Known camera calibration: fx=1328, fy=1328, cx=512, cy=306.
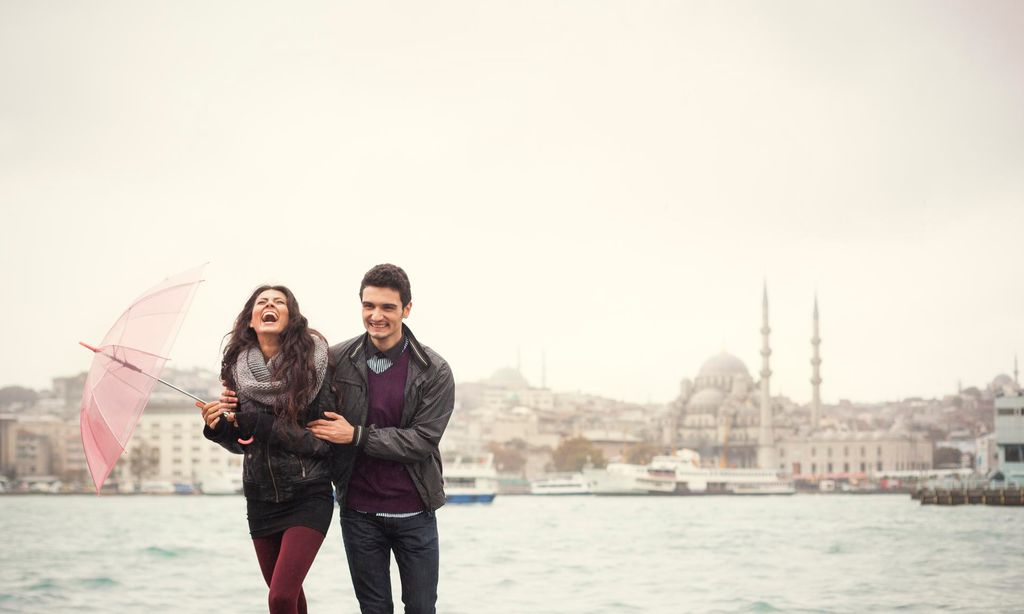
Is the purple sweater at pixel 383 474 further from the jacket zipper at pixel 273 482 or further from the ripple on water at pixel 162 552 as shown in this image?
the ripple on water at pixel 162 552

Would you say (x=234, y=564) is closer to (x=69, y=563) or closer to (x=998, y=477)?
(x=69, y=563)

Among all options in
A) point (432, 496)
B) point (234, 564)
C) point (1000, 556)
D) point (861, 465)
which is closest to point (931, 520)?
point (1000, 556)

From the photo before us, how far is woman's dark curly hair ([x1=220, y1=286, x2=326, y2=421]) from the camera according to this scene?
3.67m

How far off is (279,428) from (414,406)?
15.4 inches

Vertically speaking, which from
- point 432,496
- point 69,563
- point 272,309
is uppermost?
point 272,309

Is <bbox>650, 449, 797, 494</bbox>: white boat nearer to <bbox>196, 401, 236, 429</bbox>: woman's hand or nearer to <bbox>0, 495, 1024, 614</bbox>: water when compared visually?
<bbox>0, 495, 1024, 614</bbox>: water

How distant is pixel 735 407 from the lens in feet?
351

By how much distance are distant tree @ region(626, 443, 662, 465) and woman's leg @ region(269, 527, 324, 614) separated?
329 feet

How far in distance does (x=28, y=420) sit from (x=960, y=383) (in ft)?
276

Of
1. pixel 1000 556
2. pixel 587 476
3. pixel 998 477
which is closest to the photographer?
pixel 1000 556

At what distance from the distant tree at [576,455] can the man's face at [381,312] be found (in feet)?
317

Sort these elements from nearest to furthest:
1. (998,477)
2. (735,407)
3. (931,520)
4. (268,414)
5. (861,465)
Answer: (268,414), (931,520), (998,477), (861,465), (735,407)

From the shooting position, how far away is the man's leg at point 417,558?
3787mm

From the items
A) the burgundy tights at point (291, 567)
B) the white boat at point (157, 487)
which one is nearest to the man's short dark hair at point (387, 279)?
the burgundy tights at point (291, 567)
